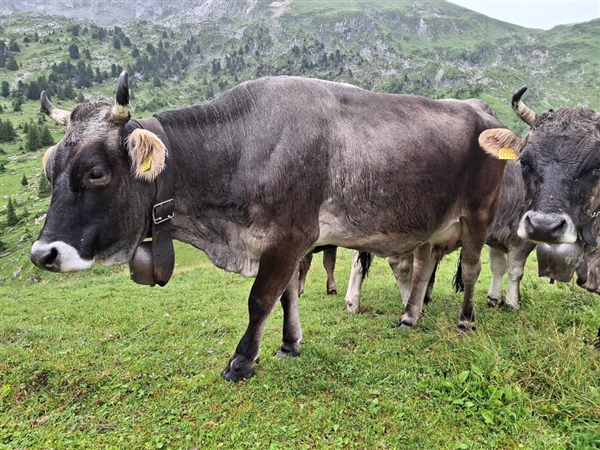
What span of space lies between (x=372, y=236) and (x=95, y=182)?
3.38 metres

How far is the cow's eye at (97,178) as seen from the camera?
4.04 m

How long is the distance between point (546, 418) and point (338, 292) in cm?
700

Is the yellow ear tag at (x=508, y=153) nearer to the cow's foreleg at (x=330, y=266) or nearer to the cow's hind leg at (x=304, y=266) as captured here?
the cow's hind leg at (x=304, y=266)

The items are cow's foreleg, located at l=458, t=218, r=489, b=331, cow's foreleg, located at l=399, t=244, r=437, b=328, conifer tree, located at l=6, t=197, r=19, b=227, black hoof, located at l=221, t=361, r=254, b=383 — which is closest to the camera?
black hoof, located at l=221, t=361, r=254, b=383

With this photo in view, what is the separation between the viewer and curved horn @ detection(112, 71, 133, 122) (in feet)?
13.0

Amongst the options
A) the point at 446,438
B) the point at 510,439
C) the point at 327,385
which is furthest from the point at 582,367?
the point at 327,385

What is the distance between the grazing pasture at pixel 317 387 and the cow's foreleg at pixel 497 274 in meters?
1.09

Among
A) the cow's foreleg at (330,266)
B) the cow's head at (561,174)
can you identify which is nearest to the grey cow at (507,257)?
the cow's foreleg at (330,266)

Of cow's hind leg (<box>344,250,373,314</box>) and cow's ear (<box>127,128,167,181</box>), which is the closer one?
cow's ear (<box>127,128,167,181</box>)

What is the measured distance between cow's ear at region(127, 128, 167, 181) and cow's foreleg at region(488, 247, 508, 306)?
741 centimetres

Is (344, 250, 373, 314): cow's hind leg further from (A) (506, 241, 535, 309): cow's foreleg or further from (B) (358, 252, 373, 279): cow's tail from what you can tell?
(A) (506, 241, 535, 309): cow's foreleg

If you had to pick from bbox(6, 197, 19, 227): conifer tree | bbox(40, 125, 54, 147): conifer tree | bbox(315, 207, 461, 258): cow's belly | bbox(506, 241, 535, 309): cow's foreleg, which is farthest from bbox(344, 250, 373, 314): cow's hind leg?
bbox(40, 125, 54, 147): conifer tree

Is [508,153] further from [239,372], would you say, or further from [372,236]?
[239,372]

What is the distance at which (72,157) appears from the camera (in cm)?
404
